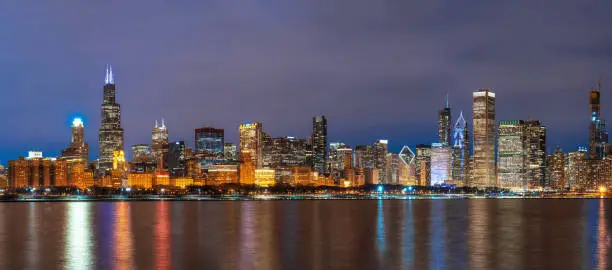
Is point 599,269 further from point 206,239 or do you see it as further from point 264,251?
point 206,239

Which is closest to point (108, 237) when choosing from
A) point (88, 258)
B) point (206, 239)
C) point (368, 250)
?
point (206, 239)

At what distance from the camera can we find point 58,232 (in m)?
70.6

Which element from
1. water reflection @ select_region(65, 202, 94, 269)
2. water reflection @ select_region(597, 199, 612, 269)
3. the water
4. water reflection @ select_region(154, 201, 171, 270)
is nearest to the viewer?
water reflection @ select_region(154, 201, 171, 270)

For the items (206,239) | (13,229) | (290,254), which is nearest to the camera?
(290,254)

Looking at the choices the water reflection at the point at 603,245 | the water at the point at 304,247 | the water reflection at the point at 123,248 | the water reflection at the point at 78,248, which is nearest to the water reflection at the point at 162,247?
the water at the point at 304,247

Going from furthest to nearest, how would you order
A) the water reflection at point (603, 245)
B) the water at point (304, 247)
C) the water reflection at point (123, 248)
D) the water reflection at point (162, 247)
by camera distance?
the water reflection at point (603, 245)
the water at point (304, 247)
the water reflection at point (162, 247)
the water reflection at point (123, 248)

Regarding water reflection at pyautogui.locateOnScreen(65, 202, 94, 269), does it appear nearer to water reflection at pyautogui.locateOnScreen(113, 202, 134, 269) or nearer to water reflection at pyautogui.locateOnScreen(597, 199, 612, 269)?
water reflection at pyautogui.locateOnScreen(113, 202, 134, 269)

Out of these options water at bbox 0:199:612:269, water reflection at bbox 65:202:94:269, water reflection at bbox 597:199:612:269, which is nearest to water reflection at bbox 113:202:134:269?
water at bbox 0:199:612:269

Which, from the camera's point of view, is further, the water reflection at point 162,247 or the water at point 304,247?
the water at point 304,247

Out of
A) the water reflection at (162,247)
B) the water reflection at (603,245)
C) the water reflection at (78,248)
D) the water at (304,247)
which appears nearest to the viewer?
the water reflection at (162,247)

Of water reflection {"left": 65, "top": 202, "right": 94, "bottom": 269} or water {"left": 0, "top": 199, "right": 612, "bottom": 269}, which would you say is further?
water {"left": 0, "top": 199, "right": 612, "bottom": 269}

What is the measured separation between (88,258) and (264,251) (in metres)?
11.9

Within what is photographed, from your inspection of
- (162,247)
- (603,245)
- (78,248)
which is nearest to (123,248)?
(162,247)

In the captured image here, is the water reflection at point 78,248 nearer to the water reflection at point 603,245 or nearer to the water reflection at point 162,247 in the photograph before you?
the water reflection at point 162,247
